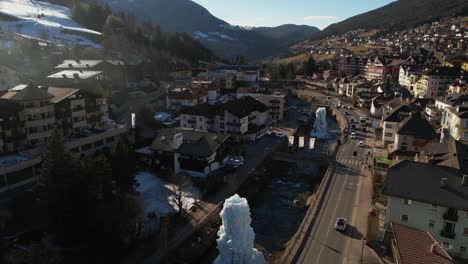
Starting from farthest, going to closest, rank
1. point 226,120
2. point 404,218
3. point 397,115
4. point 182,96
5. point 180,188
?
point 182,96 → point 226,120 → point 397,115 → point 180,188 → point 404,218

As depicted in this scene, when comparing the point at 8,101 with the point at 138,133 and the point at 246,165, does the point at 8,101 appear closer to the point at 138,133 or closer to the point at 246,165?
the point at 138,133

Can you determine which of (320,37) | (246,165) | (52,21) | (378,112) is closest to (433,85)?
(378,112)

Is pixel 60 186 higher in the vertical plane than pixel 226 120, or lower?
lower

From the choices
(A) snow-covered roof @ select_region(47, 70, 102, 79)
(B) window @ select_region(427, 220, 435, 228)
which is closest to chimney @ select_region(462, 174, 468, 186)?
(B) window @ select_region(427, 220, 435, 228)

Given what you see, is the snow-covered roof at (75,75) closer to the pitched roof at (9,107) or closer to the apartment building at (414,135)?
the pitched roof at (9,107)

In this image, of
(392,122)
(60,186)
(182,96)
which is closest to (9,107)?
(60,186)

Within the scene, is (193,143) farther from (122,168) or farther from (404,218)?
(404,218)

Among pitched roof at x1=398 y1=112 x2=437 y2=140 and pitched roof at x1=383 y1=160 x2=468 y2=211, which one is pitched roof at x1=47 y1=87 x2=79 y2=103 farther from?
pitched roof at x1=398 y1=112 x2=437 y2=140
